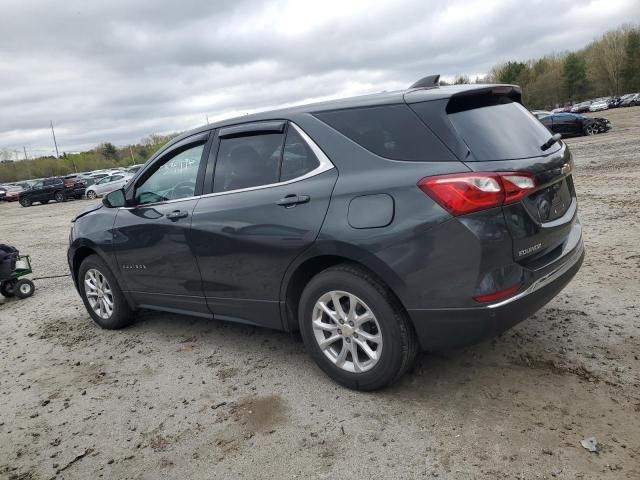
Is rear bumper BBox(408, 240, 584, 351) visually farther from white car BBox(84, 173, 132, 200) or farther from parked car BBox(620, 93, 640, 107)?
parked car BBox(620, 93, 640, 107)

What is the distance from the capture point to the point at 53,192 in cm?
3212

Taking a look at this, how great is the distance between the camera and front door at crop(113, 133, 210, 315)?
13.9 ft

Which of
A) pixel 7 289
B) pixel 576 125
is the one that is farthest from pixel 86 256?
pixel 576 125

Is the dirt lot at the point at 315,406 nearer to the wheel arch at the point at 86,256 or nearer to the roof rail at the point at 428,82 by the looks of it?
the wheel arch at the point at 86,256

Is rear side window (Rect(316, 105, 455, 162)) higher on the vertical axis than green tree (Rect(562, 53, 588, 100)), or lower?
lower

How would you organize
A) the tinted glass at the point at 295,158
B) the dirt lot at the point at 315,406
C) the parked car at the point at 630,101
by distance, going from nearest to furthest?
the dirt lot at the point at 315,406 < the tinted glass at the point at 295,158 < the parked car at the point at 630,101

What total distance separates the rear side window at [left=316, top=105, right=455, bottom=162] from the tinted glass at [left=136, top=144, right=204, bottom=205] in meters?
1.36

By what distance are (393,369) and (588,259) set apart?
11.7 ft

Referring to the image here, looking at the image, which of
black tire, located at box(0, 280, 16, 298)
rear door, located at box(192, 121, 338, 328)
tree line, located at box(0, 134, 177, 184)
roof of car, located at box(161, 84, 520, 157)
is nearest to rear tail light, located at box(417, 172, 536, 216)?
roof of car, located at box(161, 84, 520, 157)

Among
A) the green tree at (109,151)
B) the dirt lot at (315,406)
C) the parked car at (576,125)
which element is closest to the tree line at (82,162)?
the green tree at (109,151)

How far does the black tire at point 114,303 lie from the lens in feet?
16.8

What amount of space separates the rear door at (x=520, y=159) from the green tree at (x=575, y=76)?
9879 centimetres

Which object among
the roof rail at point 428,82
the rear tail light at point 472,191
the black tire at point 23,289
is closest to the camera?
the rear tail light at point 472,191

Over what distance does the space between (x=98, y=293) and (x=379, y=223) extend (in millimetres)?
3476
